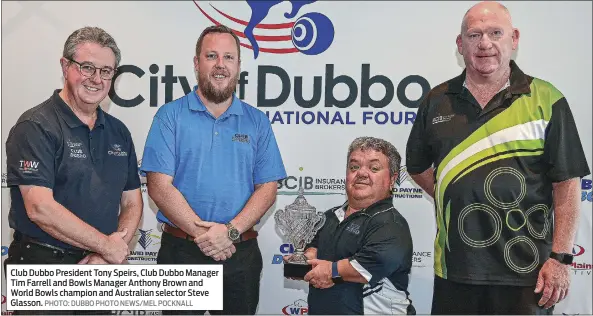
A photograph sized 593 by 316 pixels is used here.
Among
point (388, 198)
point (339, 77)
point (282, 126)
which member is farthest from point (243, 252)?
point (339, 77)

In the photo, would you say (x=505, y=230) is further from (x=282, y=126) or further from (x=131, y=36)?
(x=131, y=36)

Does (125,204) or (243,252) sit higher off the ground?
(125,204)

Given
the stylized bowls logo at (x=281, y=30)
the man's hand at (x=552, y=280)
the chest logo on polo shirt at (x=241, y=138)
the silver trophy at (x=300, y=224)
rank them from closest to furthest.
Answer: the man's hand at (x=552, y=280) → the silver trophy at (x=300, y=224) → the chest logo on polo shirt at (x=241, y=138) → the stylized bowls logo at (x=281, y=30)

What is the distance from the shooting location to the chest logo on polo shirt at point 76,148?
101 inches

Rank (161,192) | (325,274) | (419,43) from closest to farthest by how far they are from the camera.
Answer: (325,274) → (161,192) → (419,43)

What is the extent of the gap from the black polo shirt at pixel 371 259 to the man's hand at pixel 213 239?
0.49m

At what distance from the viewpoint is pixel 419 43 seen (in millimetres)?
3623

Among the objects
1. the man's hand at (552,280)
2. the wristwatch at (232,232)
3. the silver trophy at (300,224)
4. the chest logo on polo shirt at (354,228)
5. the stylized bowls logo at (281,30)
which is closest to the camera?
the man's hand at (552,280)

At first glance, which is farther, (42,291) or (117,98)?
(117,98)

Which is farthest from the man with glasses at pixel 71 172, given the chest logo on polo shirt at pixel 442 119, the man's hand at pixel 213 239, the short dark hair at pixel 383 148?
the chest logo on polo shirt at pixel 442 119

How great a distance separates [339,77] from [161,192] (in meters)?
1.45

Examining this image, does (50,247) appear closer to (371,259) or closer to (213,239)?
(213,239)

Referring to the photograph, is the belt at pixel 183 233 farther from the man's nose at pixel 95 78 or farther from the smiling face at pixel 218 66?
the man's nose at pixel 95 78

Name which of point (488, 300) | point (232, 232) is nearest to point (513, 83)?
point (488, 300)
